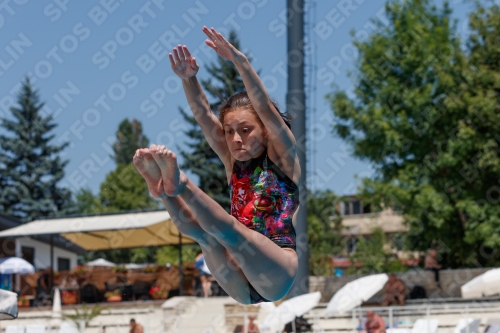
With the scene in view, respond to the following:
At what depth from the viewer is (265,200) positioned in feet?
14.8

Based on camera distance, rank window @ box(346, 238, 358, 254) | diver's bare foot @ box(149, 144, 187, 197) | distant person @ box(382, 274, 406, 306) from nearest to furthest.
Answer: diver's bare foot @ box(149, 144, 187, 197), distant person @ box(382, 274, 406, 306), window @ box(346, 238, 358, 254)

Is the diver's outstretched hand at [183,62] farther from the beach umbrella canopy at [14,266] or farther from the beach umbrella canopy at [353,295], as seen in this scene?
the beach umbrella canopy at [14,266]

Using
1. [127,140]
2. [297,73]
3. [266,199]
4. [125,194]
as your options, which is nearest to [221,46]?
[266,199]

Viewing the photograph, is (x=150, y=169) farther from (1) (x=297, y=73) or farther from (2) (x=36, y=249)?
(2) (x=36, y=249)

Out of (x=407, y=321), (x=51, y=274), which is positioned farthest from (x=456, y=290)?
(x=51, y=274)

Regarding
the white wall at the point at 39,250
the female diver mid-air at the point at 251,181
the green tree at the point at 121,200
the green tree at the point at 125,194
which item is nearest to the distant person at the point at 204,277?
the white wall at the point at 39,250

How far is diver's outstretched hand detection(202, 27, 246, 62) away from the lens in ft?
13.4

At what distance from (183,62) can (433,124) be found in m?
18.8

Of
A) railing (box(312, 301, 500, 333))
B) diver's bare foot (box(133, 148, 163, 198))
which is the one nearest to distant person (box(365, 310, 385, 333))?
railing (box(312, 301, 500, 333))

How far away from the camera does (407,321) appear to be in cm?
1456

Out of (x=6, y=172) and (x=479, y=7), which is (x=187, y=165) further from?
(x=479, y=7)

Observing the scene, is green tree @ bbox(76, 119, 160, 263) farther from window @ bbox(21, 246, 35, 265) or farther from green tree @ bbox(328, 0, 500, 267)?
green tree @ bbox(328, 0, 500, 267)

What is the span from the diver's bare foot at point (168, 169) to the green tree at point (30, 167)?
35802 mm

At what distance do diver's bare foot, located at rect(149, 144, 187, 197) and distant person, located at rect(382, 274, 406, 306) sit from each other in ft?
47.9
